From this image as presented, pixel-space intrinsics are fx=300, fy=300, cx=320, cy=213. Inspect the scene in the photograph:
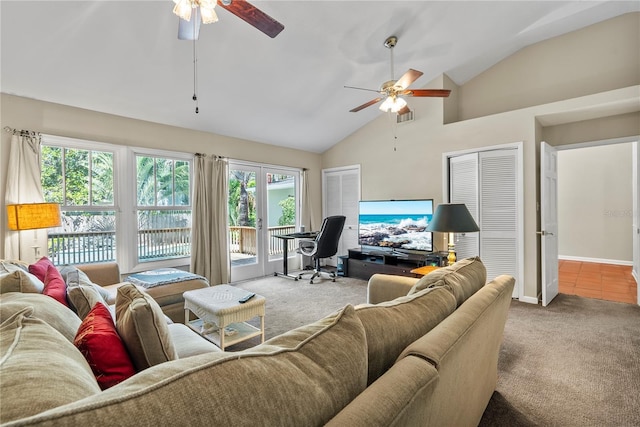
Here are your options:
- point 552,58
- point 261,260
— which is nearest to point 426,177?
point 552,58

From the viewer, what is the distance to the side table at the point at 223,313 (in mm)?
2285

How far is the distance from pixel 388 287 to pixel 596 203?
6.28 meters

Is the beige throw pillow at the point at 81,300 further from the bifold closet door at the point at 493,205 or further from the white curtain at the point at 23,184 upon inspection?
the bifold closet door at the point at 493,205

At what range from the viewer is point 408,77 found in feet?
9.68

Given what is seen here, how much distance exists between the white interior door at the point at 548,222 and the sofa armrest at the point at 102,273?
4899 mm

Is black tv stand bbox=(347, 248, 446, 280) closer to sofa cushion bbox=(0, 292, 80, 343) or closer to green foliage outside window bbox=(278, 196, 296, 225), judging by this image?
green foliage outside window bbox=(278, 196, 296, 225)

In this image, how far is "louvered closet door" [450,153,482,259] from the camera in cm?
423

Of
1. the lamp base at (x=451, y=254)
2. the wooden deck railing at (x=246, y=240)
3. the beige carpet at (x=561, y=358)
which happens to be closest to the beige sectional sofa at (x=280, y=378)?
the beige carpet at (x=561, y=358)

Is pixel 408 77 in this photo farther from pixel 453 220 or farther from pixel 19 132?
pixel 19 132

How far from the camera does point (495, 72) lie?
4469 millimetres

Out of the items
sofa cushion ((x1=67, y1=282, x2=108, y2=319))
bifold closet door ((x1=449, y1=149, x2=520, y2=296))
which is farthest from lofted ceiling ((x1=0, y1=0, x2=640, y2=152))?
sofa cushion ((x1=67, y1=282, x2=108, y2=319))

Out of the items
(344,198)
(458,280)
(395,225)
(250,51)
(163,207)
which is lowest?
(458,280)

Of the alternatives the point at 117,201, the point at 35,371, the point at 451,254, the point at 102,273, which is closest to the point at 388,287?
the point at 451,254

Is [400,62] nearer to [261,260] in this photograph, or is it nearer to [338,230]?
[338,230]
